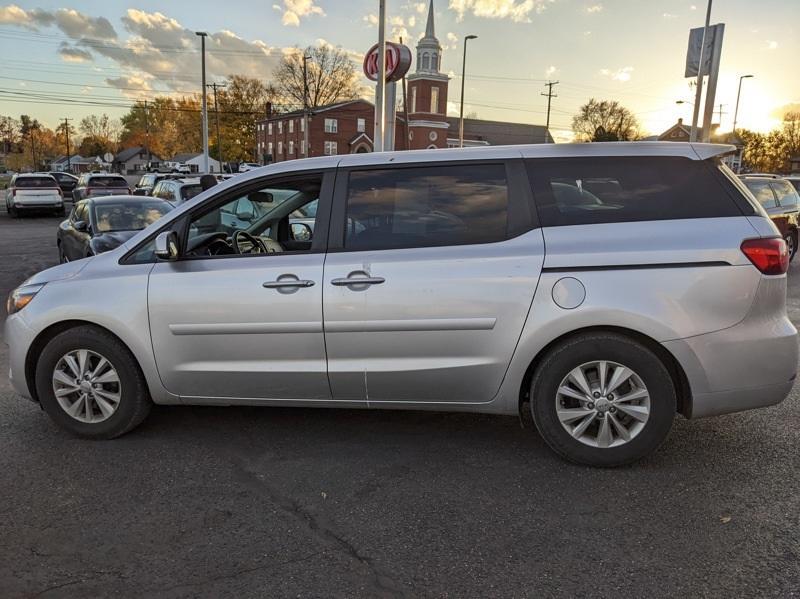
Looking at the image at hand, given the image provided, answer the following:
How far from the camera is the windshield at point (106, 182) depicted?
23.1 meters

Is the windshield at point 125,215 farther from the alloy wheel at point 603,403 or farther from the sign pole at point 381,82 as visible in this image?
the alloy wheel at point 603,403

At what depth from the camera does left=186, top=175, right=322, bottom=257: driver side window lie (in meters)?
4.03

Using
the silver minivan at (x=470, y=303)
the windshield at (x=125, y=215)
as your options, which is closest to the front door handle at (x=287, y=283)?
the silver minivan at (x=470, y=303)

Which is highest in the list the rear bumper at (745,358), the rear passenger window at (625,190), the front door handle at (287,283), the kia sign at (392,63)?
the kia sign at (392,63)

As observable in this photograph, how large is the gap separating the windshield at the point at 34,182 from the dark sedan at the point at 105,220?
16192mm

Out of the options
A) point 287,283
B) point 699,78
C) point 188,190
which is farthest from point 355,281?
point 699,78

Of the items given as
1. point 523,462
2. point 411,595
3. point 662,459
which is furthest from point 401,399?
point 662,459

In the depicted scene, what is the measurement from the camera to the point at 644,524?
3.03 metres

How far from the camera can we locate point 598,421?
3.56m

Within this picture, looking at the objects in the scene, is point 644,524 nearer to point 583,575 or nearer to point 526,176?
point 583,575

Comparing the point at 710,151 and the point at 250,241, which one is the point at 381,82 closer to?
the point at 250,241

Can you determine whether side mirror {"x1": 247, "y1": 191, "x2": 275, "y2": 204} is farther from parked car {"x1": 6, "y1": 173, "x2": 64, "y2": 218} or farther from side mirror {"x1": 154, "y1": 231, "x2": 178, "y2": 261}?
parked car {"x1": 6, "y1": 173, "x2": 64, "y2": 218}

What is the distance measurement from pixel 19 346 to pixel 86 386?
539 millimetres

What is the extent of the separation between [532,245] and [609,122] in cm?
10273
